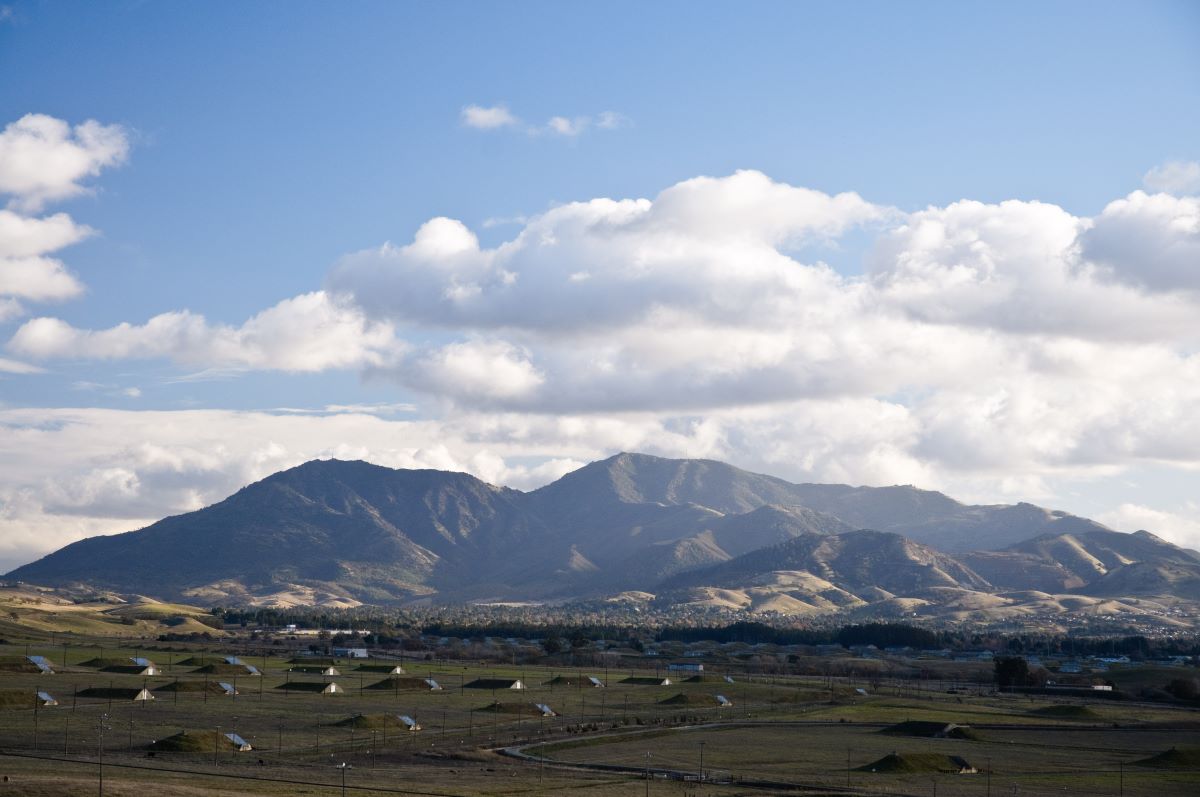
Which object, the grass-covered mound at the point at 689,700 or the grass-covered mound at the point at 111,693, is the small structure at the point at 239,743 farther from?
the grass-covered mound at the point at 689,700

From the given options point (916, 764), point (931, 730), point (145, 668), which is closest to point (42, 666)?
point (145, 668)

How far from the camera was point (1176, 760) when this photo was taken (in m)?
98.6

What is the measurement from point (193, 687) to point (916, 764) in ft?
243

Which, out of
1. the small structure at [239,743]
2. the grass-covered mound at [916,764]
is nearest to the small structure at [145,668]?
the small structure at [239,743]

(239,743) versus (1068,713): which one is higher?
(239,743)

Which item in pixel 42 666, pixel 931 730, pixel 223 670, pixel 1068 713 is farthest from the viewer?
pixel 223 670

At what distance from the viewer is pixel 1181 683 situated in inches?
6560

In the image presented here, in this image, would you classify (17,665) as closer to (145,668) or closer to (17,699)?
(145,668)

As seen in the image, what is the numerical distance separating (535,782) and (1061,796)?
32.9 meters

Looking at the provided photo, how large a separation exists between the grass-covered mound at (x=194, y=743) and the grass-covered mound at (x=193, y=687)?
130 ft

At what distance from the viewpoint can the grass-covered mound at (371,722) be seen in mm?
106000

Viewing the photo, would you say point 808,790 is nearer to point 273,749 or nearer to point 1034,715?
point 273,749

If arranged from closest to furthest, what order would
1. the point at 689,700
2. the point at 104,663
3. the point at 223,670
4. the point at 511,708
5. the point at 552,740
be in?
the point at 552,740 → the point at 511,708 → the point at 689,700 → the point at 223,670 → the point at 104,663

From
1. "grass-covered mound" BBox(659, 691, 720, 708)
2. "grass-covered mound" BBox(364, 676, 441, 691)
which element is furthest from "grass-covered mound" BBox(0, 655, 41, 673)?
"grass-covered mound" BBox(659, 691, 720, 708)
